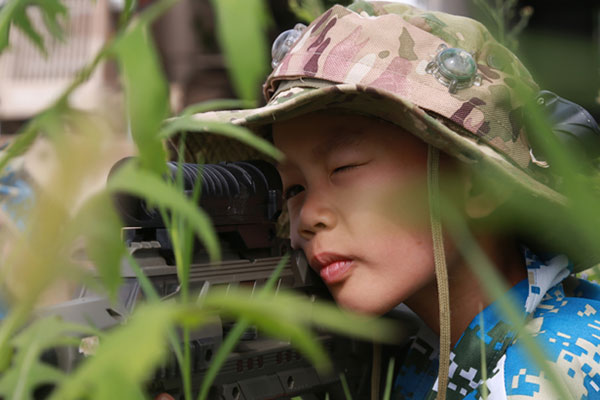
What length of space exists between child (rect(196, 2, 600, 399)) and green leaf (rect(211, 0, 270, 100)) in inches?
25.0

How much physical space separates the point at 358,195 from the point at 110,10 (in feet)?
15.0

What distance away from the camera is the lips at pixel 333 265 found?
98cm

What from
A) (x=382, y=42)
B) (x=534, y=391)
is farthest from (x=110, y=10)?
(x=534, y=391)

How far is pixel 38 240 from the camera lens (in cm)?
31

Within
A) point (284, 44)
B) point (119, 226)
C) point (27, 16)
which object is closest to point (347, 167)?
point (284, 44)

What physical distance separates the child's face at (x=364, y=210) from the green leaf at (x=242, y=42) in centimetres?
70

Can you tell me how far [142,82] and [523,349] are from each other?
0.60 meters

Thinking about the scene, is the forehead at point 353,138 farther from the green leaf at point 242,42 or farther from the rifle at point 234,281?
the green leaf at point 242,42

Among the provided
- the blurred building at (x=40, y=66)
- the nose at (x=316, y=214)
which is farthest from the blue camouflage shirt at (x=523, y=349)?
the blurred building at (x=40, y=66)

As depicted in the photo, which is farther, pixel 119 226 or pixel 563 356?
pixel 563 356

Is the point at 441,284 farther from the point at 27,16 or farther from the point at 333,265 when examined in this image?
the point at 27,16

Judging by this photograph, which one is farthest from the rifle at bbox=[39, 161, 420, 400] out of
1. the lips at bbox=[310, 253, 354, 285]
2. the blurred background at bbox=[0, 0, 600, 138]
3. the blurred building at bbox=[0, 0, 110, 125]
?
the blurred building at bbox=[0, 0, 110, 125]

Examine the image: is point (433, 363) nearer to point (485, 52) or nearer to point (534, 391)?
point (534, 391)

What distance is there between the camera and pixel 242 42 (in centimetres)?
26
